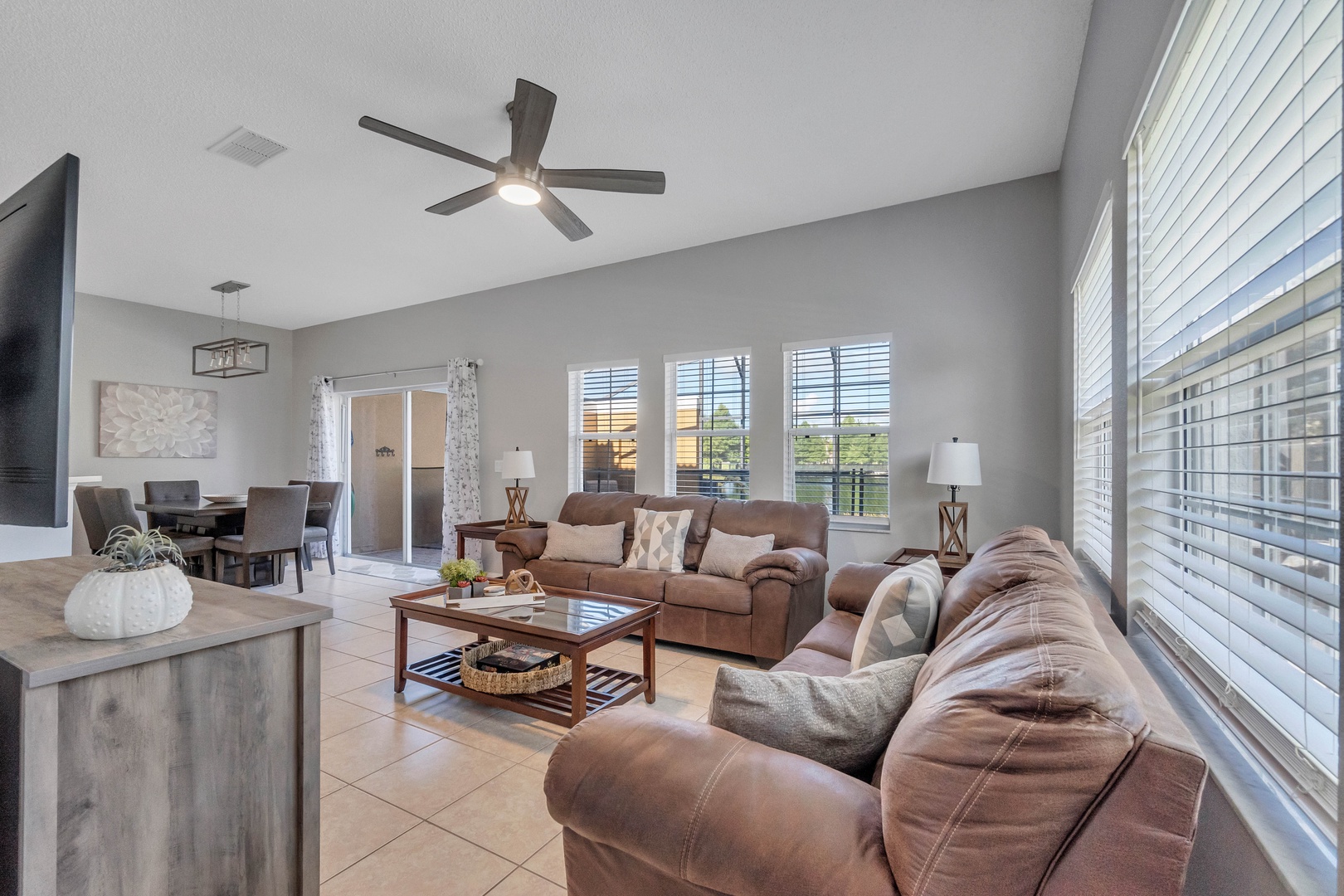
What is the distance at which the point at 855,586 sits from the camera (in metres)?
2.98

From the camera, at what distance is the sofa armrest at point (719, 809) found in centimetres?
97

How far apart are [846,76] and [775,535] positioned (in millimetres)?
2597

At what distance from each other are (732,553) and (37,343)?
3283 millimetres

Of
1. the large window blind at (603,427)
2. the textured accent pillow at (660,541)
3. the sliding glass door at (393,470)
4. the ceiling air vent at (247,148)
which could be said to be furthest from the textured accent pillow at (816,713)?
the sliding glass door at (393,470)

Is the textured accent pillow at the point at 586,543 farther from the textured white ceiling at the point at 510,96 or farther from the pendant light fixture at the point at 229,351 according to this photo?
the pendant light fixture at the point at 229,351

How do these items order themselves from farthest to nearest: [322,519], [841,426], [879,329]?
1. [322,519]
2. [841,426]
3. [879,329]

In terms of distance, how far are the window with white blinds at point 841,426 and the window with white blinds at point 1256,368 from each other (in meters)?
2.68

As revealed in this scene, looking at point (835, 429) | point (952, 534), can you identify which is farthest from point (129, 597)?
point (835, 429)

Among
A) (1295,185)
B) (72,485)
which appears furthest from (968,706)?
(72,485)

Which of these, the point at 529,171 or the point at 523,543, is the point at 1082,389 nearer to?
the point at 529,171

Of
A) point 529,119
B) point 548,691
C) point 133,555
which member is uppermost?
point 529,119

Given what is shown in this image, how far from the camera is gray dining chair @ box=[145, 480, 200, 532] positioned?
5641 millimetres

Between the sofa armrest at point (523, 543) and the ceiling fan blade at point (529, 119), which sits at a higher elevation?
the ceiling fan blade at point (529, 119)

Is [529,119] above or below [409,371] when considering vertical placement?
above
